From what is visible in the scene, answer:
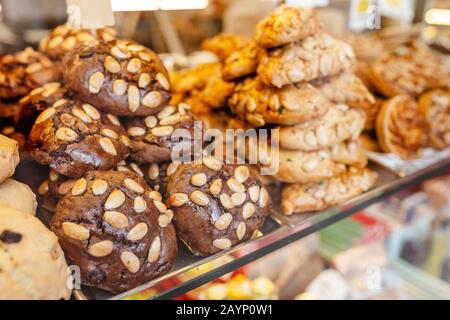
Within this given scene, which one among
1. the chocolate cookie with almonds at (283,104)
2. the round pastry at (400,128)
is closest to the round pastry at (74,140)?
the chocolate cookie with almonds at (283,104)

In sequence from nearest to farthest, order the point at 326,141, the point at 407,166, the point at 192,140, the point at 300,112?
the point at 192,140 → the point at 300,112 → the point at 326,141 → the point at 407,166

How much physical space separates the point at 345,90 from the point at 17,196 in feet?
4.19

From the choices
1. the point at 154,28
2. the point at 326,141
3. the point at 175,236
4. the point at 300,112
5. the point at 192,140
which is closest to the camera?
the point at 175,236

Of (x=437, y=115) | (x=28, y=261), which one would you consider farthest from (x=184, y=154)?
(x=437, y=115)

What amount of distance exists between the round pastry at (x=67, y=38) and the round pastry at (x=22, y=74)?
0.07m

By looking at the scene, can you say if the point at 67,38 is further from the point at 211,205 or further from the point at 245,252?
the point at 245,252

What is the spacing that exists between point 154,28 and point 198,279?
212 centimetres

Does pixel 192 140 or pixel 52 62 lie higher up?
pixel 52 62

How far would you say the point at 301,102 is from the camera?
1.48 metres

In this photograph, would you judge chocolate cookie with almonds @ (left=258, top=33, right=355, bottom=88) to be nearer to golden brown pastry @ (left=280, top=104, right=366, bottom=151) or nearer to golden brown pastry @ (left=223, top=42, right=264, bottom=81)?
golden brown pastry @ (left=223, top=42, right=264, bottom=81)

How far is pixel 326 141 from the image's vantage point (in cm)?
158

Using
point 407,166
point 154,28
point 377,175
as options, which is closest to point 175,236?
point 377,175

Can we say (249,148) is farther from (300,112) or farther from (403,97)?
(403,97)

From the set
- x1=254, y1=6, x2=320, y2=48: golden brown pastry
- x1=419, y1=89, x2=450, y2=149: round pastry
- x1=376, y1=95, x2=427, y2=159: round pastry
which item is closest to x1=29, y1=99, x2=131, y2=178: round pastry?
x1=254, y1=6, x2=320, y2=48: golden brown pastry
